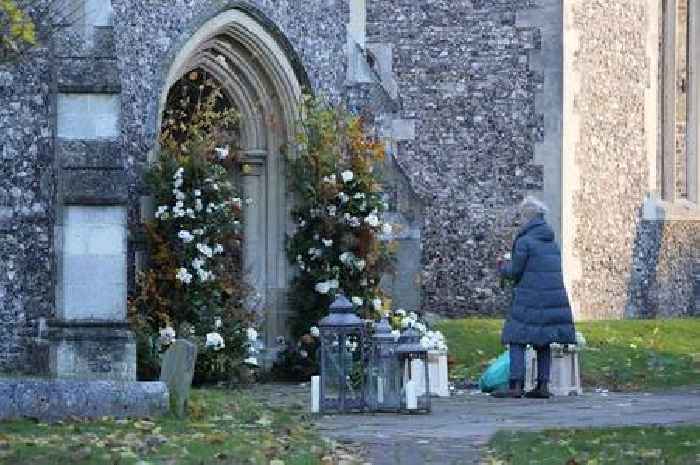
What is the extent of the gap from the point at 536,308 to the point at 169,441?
682cm

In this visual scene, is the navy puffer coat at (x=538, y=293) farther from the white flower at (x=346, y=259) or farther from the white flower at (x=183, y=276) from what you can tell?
the white flower at (x=183, y=276)

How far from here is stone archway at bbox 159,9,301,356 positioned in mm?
23500

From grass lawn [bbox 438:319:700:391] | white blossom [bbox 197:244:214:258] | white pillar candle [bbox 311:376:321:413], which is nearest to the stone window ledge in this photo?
grass lawn [bbox 438:319:700:391]

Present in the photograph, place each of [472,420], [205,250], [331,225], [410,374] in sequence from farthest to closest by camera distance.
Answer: [331,225], [205,250], [410,374], [472,420]

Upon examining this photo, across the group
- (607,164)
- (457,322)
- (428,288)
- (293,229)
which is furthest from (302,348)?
(607,164)

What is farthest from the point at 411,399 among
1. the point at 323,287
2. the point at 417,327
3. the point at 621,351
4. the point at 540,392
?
the point at 621,351

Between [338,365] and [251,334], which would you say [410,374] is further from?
[251,334]

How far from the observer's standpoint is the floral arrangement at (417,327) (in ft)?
72.3

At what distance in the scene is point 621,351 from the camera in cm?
2509

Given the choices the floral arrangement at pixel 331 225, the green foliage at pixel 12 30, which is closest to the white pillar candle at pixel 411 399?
the green foliage at pixel 12 30

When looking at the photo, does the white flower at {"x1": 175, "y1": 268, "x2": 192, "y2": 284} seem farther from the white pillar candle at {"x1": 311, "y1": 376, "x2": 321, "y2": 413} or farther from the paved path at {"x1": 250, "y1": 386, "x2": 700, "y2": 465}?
the white pillar candle at {"x1": 311, "y1": 376, "x2": 321, "y2": 413}

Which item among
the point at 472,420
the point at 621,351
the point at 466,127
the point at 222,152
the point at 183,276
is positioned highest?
the point at 466,127

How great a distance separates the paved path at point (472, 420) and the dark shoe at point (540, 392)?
0.21 meters

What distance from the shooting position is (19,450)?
13.9 m
